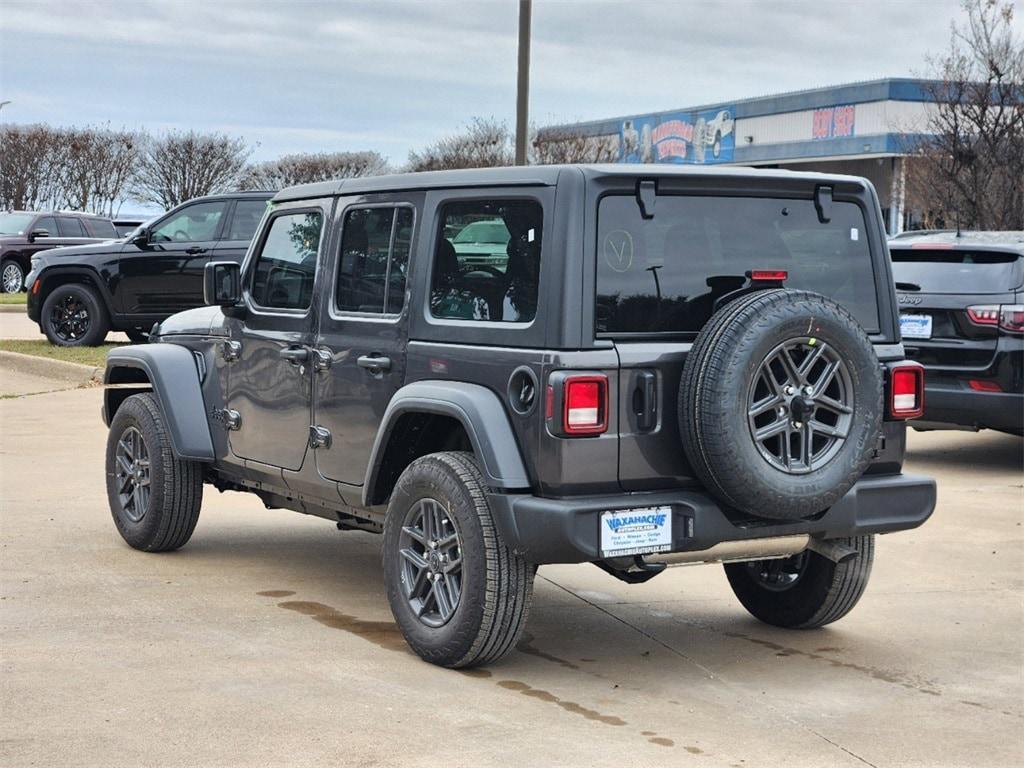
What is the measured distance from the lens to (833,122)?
159 feet

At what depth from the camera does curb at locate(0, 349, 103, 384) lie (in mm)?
15938

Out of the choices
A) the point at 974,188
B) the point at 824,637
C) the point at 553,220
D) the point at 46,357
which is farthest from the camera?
the point at 974,188

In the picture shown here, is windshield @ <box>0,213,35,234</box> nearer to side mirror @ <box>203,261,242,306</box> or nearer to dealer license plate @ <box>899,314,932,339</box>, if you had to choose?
dealer license plate @ <box>899,314,932,339</box>

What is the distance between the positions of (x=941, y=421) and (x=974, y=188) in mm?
14810

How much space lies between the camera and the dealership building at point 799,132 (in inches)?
1796

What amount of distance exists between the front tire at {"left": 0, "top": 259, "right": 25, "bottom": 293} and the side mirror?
24622 mm

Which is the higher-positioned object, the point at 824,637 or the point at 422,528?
the point at 422,528

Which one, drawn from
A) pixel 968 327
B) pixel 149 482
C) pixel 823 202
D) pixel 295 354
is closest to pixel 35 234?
pixel 968 327

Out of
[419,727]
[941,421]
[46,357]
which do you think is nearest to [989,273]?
[941,421]

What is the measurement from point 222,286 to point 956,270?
5.92 meters

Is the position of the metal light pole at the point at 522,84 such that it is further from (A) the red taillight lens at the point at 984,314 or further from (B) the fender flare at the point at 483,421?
(B) the fender flare at the point at 483,421

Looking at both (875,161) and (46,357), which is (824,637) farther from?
(875,161)

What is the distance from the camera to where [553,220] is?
18.0ft

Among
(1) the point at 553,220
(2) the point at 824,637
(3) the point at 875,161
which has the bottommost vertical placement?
(2) the point at 824,637
